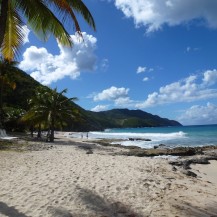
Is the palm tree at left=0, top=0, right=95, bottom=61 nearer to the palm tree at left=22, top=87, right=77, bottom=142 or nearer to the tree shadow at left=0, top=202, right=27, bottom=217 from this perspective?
the tree shadow at left=0, top=202, right=27, bottom=217

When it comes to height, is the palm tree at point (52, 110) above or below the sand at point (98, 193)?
above

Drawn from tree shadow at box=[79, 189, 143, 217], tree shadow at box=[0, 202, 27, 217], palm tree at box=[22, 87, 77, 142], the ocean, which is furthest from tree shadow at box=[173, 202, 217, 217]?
the ocean

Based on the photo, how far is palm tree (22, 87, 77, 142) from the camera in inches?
1316

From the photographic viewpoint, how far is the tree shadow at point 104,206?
26.4 ft

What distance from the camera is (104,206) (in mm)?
8539

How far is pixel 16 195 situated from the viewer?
884cm

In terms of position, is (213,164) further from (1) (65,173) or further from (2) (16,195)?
(2) (16,195)

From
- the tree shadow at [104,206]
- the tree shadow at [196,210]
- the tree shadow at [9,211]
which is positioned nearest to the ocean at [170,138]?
the tree shadow at [196,210]

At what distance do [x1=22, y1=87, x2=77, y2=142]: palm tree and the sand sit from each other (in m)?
20.3

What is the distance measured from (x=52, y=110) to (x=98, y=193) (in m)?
24.3

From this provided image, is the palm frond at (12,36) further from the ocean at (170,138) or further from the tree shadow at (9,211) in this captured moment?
the ocean at (170,138)

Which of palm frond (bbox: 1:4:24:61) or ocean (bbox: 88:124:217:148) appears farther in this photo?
ocean (bbox: 88:124:217:148)

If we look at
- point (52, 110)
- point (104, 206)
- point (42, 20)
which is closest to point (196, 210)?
point (104, 206)

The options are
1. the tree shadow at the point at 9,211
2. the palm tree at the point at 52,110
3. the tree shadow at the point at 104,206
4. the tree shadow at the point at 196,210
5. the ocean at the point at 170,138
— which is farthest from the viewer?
the ocean at the point at 170,138
